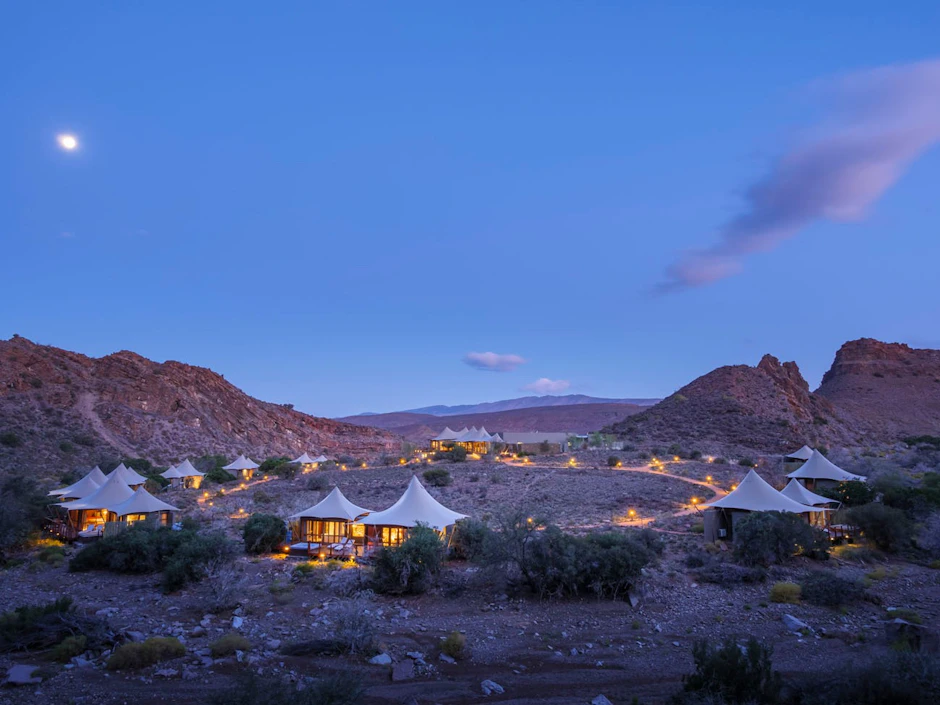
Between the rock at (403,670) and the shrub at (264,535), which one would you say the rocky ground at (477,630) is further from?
the shrub at (264,535)

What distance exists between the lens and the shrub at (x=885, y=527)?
18.0 metres

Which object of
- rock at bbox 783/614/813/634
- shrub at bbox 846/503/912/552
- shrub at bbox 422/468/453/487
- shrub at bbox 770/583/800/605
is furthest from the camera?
shrub at bbox 422/468/453/487

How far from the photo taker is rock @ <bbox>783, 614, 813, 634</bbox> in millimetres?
11515

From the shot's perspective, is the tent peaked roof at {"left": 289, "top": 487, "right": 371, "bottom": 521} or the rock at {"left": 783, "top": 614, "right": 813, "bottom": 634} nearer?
the rock at {"left": 783, "top": 614, "right": 813, "bottom": 634}

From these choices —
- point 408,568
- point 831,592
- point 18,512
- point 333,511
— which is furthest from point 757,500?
point 18,512

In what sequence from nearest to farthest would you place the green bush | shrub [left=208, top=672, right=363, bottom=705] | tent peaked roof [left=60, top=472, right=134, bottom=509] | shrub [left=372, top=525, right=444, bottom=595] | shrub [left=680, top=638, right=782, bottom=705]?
1. shrub [left=208, top=672, right=363, bottom=705]
2. shrub [left=680, top=638, right=782, bottom=705]
3. shrub [left=372, top=525, right=444, bottom=595]
4. the green bush
5. tent peaked roof [left=60, top=472, right=134, bottom=509]

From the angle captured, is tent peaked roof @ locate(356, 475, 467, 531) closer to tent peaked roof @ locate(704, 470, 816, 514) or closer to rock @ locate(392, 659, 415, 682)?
rock @ locate(392, 659, 415, 682)

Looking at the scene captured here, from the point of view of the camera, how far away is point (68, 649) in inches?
391

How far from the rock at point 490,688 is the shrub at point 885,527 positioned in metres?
14.6

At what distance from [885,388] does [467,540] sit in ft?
254

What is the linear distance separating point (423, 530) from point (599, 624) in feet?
16.1

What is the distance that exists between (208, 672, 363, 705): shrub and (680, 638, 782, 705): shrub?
168 inches

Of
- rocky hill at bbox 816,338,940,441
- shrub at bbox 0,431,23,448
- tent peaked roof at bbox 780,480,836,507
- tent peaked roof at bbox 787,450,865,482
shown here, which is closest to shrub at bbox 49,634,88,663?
tent peaked roof at bbox 780,480,836,507

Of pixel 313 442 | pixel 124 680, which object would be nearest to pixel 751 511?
pixel 124 680
